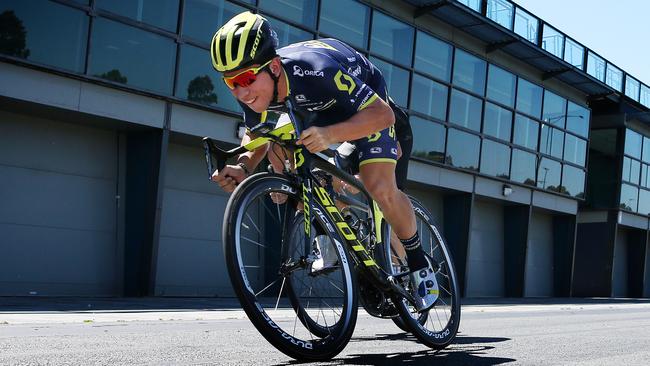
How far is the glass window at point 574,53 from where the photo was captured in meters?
25.6

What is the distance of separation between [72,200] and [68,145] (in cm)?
89

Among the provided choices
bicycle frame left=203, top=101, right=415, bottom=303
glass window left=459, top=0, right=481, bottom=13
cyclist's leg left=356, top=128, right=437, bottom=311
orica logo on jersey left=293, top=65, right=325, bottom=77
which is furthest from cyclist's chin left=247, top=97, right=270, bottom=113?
glass window left=459, top=0, right=481, bottom=13

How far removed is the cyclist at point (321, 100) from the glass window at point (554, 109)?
875 inches

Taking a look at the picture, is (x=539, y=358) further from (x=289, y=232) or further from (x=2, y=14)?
(x=2, y=14)

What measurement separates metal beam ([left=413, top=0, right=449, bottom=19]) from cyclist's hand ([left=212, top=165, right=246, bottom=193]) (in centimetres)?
1624

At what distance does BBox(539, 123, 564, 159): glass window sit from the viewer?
2600cm

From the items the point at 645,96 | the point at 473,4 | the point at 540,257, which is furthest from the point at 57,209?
the point at 645,96

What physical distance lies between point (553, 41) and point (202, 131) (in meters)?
14.1

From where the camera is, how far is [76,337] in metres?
5.25

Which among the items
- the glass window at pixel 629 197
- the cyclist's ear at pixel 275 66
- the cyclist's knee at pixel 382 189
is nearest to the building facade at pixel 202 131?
the glass window at pixel 629 197

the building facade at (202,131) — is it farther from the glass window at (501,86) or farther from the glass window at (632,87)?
the glass window at (632,87)

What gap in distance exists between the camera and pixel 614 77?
1145 inches

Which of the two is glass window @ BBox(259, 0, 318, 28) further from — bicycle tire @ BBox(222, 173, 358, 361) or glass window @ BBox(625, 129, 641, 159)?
glass window @ BBox(625, 129, 641, 159)

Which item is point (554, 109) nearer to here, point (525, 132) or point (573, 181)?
A: point (525, 132)
